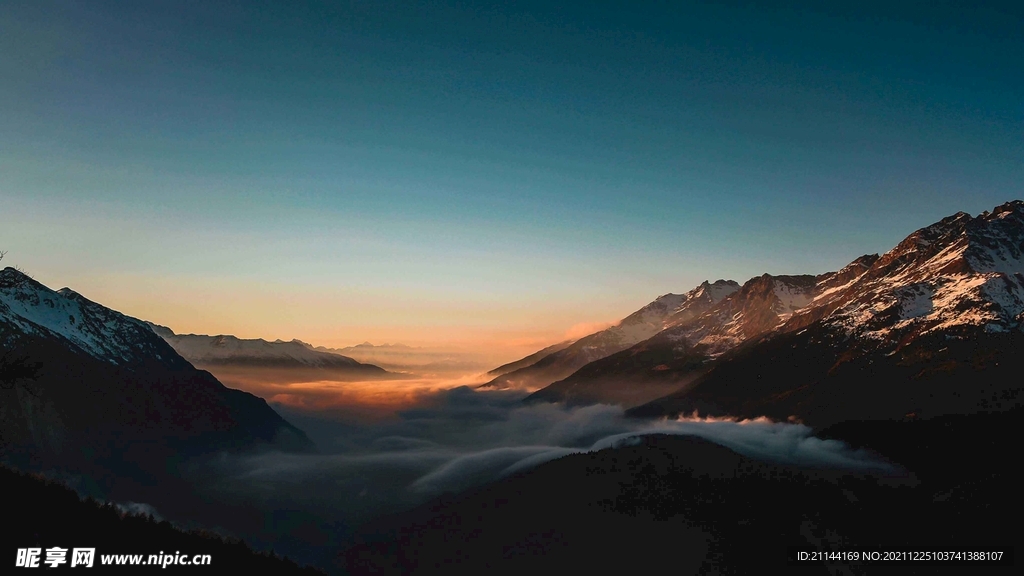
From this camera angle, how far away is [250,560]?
6431 cm

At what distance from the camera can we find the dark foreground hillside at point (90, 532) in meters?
46.9

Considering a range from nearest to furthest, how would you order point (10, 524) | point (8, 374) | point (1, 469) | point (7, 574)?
point (7, 574), point (10, 524), point (8, 374), point (1, 469)

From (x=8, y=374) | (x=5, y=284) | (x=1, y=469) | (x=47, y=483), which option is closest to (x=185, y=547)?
(x=47, y=483)

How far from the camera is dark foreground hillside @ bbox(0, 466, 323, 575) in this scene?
46.9 metres

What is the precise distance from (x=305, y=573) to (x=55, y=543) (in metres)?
30.7

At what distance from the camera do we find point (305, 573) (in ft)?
234

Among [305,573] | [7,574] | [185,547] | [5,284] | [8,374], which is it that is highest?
[5,284]

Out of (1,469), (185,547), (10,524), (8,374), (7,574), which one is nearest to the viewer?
(7,574)

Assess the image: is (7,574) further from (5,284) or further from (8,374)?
(5,284)

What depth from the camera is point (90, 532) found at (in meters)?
51.6

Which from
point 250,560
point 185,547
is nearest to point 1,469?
point 185,547

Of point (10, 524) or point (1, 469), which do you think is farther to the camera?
point (1, 469)

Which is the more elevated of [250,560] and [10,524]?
[10,524]

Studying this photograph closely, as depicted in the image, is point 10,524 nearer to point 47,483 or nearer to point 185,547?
point 47,483
